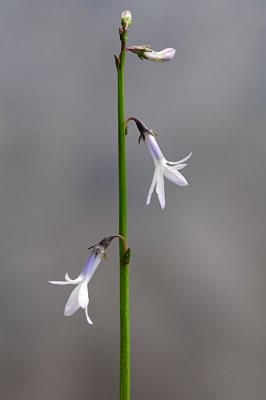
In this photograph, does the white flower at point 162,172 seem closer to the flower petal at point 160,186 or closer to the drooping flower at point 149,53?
the flower petal at point 160,186

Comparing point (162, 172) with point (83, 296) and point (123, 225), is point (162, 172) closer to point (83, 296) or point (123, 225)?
point (123, 225)

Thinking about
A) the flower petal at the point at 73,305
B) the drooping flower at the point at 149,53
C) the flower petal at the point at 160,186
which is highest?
the drooping flower at the point at 149,53

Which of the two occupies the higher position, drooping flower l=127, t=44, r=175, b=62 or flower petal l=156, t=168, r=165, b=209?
drooping flower l=127, t=44, r=175, b=62

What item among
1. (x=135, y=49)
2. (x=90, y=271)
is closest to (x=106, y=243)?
(x=90, y=271)

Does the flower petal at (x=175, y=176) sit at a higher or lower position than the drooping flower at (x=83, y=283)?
higher

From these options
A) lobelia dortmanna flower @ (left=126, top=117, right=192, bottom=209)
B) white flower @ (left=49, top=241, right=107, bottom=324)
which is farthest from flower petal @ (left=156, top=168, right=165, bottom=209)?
white flower @ (left=49, top=241, right=107, bottom=324)

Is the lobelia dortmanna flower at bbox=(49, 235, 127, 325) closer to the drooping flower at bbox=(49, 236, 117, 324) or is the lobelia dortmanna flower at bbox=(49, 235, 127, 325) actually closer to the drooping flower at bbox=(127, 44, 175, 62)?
the drooping flower at bbox=(49, 236, 117, 324)

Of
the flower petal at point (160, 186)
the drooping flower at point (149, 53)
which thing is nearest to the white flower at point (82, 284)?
the flower petal at point (160, 186)

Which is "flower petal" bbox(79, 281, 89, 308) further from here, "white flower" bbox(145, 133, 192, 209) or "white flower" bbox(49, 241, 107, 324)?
"white flower" bbox(145, 133, 192, 209)

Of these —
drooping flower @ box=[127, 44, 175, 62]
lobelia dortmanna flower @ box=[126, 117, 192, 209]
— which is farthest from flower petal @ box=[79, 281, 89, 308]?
drooping flower @ box=[127, 44, 175, 62]

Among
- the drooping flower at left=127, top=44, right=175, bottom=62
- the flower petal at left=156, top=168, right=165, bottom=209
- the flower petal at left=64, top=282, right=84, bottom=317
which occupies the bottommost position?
the flower petal at left=64, top=282, right=84, bottom=317
